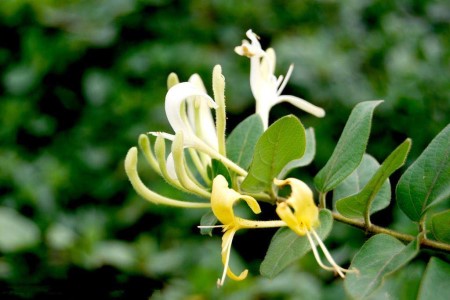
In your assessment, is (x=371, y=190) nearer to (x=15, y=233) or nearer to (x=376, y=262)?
(x=376, y=262)

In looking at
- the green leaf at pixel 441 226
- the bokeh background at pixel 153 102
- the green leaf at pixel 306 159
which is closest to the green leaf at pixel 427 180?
the green leaf at pixel 441 226

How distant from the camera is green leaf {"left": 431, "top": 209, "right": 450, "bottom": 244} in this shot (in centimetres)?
53

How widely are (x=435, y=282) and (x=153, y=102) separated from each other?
4.84ft

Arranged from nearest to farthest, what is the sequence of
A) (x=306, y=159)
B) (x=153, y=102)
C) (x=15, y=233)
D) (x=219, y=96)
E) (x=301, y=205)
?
(x=301, y=205) → (x=219, y=96) → (x=306, y=159) → (x=15, y=233) → (x=153, y=102)

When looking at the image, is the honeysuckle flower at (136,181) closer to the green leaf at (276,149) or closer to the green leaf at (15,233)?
the green leaf at (276,149)

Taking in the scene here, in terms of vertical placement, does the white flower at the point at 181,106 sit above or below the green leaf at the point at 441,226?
above

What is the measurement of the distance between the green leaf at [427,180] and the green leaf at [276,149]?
0.34 ft

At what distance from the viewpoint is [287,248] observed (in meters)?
0.53

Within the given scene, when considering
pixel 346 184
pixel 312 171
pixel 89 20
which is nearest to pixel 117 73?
pixel 89 20

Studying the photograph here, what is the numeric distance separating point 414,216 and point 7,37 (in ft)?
5.91

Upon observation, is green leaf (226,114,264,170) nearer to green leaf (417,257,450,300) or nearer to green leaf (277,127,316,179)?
green leaf (277,127,316,179)

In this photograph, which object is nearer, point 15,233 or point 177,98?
point 177,98

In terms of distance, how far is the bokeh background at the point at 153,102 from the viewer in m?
1.52

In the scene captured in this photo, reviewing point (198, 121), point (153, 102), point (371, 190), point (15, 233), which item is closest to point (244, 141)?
point (198, 121)
